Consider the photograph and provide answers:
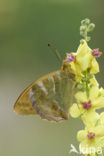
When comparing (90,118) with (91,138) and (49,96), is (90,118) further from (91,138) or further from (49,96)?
(49,96)

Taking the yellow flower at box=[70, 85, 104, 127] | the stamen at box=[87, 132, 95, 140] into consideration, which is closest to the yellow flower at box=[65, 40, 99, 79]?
the yellow flower at box=[70, 85, 104, 127]

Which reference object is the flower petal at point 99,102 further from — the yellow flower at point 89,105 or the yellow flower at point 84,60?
the yellow flower at point 84,60

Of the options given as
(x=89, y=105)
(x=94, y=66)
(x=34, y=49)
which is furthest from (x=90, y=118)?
(x=34, y=49)

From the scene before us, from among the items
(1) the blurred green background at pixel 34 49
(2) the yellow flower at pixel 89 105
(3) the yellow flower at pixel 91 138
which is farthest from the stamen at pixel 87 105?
(1) the blurred green background at pixel 34 49

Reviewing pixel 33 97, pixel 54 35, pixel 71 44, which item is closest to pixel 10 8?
pixel 54 35

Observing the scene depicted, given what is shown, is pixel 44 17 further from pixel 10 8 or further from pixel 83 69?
pixel 83 69
